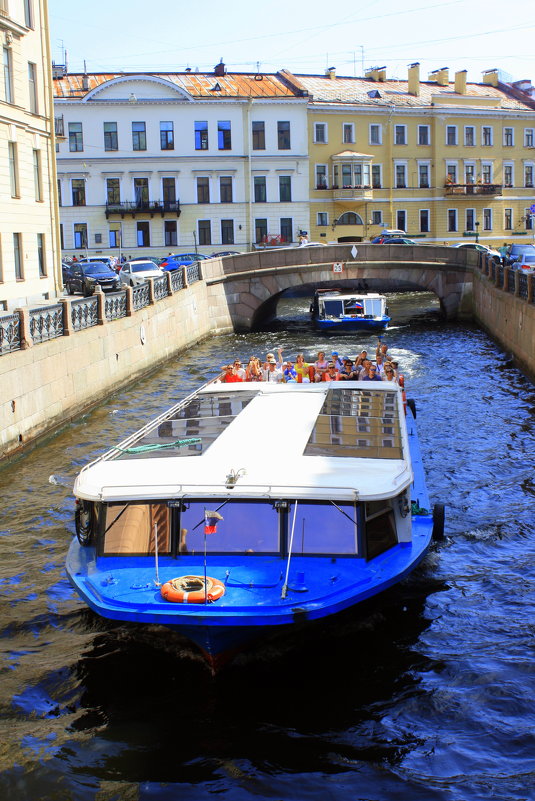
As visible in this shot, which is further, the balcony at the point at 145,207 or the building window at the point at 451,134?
the building window at the point at 451,134

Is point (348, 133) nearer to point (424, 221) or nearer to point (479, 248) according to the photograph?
point (424, 221)

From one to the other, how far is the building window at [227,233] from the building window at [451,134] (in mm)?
15344

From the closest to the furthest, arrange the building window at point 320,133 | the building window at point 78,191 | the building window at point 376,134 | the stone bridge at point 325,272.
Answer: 1. the stone bridge at point 325,272
2. the building window at point 78,191
3. the building window at point 320,133
4. the building window at point 376,134

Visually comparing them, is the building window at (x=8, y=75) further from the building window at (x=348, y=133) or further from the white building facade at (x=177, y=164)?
the building window at (x=348, y=133)

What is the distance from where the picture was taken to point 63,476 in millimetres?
17984

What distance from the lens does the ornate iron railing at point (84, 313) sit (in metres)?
23.6

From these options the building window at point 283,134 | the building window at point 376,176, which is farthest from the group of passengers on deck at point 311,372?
the building window at point 376,176

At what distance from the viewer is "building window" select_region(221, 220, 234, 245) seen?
5884cm

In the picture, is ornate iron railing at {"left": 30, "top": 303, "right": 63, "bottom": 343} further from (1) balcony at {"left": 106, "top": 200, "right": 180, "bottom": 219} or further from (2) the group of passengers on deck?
(1) balcony at {"left": 106, "top": 200, "right": 180, "bottom": 219}

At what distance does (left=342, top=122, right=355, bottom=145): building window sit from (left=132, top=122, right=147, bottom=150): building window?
39.2 ft

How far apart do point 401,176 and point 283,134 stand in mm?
8561

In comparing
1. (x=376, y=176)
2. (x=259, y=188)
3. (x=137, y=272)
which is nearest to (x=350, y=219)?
(x=376, y=176)

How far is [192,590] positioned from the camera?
961cm

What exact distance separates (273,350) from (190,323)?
3.37m
